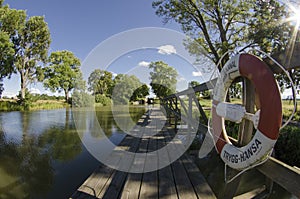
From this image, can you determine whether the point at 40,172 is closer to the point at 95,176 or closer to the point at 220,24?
the point at 95,176

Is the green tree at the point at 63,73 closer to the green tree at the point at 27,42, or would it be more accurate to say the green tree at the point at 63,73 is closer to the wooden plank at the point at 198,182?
the green tree at the point at 27,42

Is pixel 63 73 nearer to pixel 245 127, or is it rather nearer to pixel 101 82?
pixel 101 82

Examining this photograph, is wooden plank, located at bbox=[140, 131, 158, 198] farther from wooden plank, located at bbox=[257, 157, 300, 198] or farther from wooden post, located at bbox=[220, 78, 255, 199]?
wooden plank, located at bbox=[257, 157, 300, 198]

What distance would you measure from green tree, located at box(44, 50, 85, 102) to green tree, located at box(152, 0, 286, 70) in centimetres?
1694

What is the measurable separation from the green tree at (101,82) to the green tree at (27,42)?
1257 centimetres

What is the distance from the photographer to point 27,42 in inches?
612

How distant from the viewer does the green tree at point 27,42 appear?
14366mm

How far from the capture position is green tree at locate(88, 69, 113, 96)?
2948 centimetres

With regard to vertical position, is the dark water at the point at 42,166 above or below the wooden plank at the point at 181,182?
below

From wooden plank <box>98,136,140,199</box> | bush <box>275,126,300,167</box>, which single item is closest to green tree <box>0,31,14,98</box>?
wooden plank <box>98,136,140,199</box>

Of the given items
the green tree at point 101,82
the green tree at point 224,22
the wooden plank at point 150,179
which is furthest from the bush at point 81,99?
the wooden plank at point 150,179

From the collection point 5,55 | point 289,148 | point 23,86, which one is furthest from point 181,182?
point 23,86

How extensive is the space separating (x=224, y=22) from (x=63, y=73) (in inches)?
795

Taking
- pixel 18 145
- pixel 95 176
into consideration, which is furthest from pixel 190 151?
pixel 18 145
